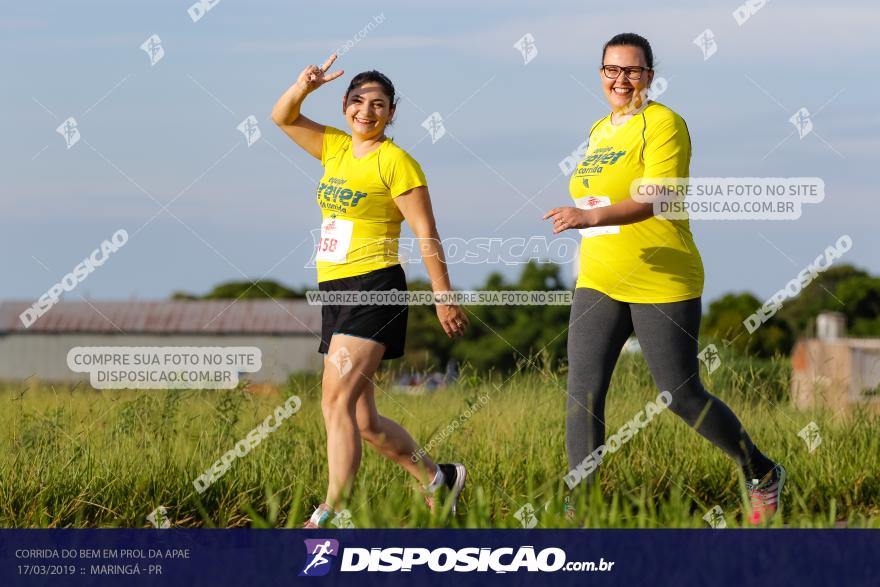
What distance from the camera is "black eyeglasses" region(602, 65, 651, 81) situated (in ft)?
17.3

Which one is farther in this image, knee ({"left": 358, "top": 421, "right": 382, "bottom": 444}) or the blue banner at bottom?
knee ({"left": 358, "top": 421, "right": 382, "bottom": 444})

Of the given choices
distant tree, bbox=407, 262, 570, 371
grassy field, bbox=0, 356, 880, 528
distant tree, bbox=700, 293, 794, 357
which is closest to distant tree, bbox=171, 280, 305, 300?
distant tree, bbox=407, 262, 570, 371

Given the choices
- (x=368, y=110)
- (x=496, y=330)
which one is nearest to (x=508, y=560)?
(x=368, y=110)

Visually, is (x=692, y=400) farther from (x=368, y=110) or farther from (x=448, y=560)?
(x=368, y=110)

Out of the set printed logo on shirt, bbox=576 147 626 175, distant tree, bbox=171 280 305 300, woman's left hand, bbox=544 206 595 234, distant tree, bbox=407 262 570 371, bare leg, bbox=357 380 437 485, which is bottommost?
bare leg, bbox=357 380 437 485

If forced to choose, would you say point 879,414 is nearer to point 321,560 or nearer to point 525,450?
point 525,450

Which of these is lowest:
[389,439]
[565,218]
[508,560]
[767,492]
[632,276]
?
[508,560]

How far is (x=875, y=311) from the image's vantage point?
230ft

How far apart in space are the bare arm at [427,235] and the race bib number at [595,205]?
70 centimetres

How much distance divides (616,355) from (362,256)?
1.31 meters

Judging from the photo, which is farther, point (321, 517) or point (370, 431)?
point (370, 431)

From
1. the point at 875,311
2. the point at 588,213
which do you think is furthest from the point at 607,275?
the point at 875,311

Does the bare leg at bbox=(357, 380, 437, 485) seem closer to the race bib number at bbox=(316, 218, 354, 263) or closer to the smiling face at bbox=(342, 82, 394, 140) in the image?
the race bib number at bbox=(316, 218, 354, 263)

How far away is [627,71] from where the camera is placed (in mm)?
5293
